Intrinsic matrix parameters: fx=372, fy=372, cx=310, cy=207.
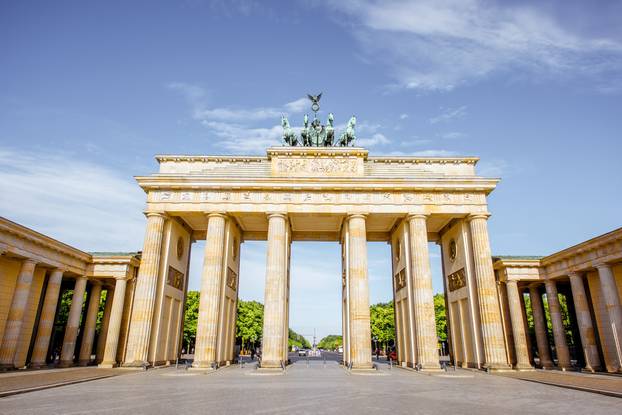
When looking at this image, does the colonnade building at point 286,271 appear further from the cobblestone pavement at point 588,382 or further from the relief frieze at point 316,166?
the cobblestone pavement at point 588,382

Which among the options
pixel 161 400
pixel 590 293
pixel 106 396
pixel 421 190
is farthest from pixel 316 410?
pixel 590 293

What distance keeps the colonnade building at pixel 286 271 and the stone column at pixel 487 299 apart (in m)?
0.08

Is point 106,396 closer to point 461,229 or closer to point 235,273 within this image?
point 235,273

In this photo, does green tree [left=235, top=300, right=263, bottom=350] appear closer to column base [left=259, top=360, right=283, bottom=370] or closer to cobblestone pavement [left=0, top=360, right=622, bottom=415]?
column base [left=259, top=360, right=283, bottom=370]

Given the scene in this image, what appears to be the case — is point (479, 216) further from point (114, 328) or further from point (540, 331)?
point (114, 328)

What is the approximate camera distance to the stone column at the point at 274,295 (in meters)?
26.0

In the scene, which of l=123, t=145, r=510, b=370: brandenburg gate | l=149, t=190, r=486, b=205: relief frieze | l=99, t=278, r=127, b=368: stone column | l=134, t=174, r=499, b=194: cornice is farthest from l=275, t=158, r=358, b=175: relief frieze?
l=99, t=278, r=127, b=368: stone column

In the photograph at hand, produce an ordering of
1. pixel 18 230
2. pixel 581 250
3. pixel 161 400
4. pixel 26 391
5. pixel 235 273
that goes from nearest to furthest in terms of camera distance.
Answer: pixel 161 400 < pixel 26 391 < pixel 18 230 < pixel 581 250 < pixel 235 273

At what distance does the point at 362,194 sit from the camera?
29.6m

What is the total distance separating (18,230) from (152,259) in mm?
8278

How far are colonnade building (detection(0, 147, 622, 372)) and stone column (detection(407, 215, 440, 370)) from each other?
0.27ft

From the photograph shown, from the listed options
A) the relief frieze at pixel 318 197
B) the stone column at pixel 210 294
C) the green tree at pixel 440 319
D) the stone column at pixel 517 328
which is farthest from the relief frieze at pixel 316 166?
the green tree at pixel 440 319

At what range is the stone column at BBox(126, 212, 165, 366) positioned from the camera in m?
25.8

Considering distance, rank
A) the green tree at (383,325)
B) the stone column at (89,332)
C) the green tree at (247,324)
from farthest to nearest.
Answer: the green tree at (383,325)
the green tree at (247,324)
the stone column at (89,332)
